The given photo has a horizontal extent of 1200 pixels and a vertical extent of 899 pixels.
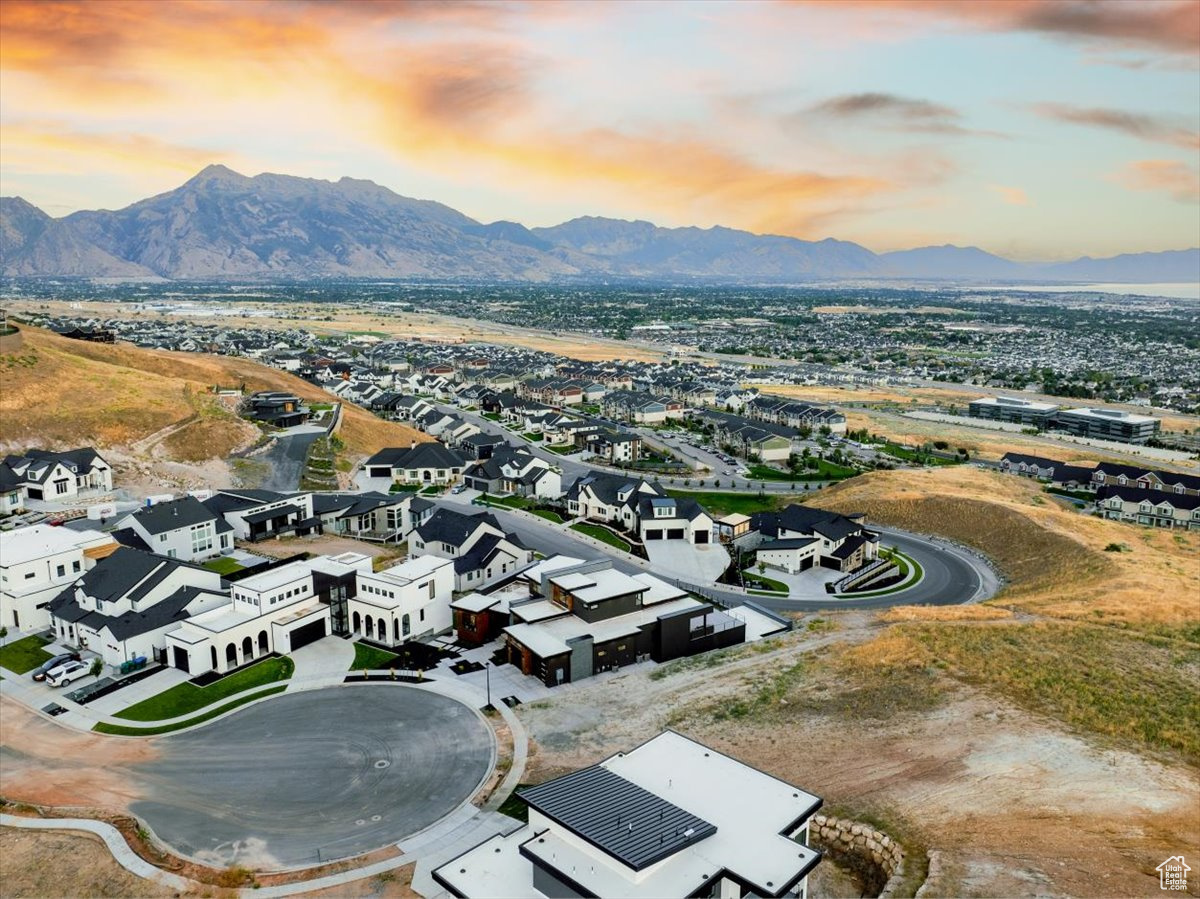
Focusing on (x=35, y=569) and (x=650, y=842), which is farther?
(x=35, y=569)

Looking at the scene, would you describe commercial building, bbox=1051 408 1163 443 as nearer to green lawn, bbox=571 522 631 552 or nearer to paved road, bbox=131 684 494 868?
green lawn, bbox=571 522 631 552

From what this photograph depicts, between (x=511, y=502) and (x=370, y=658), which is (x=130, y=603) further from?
(x=511, y=502)

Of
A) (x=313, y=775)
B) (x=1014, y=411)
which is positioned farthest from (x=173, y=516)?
(x=1014, y=411)

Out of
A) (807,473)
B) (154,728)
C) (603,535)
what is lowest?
(154,728)

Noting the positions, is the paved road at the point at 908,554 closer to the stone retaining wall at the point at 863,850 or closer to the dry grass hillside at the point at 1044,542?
the dry grass hillside at the point at 1044,542

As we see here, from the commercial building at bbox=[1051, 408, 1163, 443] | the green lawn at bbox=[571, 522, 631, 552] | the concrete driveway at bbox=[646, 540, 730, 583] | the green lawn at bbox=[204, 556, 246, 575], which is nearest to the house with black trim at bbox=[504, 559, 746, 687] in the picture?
the concrete driveway at bbox=[646, 540, 730, 583]

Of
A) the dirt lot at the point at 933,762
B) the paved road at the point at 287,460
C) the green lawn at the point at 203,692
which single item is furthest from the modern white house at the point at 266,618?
the paved road at the point at 287,460

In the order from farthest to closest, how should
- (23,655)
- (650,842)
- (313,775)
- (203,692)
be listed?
(23,655), (203,692), (313,775), (650,842)

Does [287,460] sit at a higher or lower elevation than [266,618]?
higher

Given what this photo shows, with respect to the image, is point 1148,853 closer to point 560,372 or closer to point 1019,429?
point 1019,429
